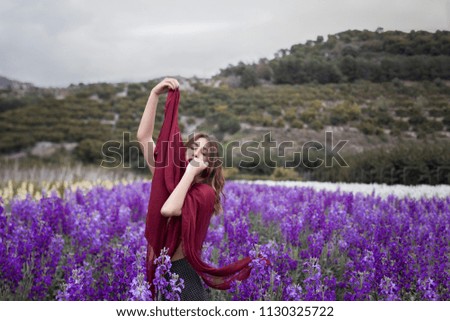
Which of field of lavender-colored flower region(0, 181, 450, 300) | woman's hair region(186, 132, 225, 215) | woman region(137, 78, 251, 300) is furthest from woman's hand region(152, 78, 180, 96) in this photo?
field of lavender-colored flower region(0, 181, 450, 300)

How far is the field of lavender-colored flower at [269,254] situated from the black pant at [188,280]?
0.21 m

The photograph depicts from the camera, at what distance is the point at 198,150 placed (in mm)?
2596

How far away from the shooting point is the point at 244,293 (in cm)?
266

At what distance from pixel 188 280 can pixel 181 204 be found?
0.45 m

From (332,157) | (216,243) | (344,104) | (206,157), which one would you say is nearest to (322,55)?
→ (344,104)

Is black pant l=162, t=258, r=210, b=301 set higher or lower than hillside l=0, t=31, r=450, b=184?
lower

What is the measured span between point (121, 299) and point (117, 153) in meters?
17.1

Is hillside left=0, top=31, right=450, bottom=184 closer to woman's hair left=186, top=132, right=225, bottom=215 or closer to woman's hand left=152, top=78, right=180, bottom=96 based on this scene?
woman's hair left=186, top=132, right=225, bottom=215

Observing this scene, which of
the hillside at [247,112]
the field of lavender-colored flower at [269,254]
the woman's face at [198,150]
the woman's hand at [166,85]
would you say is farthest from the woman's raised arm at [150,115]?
the hillside at [247,112]

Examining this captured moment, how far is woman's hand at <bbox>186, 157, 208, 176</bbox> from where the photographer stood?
2.46 m

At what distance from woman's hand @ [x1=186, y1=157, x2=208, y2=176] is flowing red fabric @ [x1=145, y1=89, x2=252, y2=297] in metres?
0.07

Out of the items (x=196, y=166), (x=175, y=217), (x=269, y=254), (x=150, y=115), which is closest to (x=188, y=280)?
(x=175, y=217)

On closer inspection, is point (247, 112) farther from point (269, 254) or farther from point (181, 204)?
point (181, 204)
